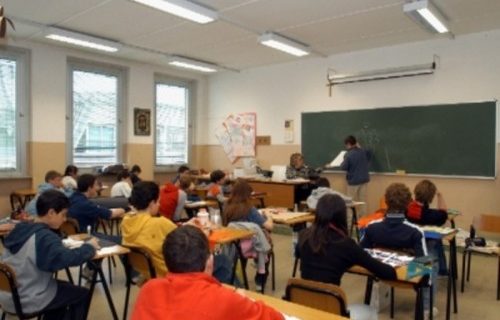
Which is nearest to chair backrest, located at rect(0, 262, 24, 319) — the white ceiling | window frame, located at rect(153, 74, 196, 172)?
the white ceiling

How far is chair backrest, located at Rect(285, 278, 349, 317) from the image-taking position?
6.96ft

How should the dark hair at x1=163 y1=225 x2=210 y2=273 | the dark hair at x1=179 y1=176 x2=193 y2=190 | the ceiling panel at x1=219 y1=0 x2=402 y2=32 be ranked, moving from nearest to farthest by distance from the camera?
the dark hair at x1=163 y1=225 x2=210 y2=273, the ceiling panel at x1=219 y1=0 x2=402 y2=32, the dark hair at x1=179 y1=176 x2=193 y2=190

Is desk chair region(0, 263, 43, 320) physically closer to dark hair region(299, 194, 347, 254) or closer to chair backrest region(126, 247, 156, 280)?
chair backrest region(126, 247, 156, 280)

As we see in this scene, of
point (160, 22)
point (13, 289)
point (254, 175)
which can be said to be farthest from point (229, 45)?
point (13, 289)

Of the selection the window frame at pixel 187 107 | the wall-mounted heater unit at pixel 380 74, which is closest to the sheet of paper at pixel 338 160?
the wall-mounted heater unit at pixel 380 74

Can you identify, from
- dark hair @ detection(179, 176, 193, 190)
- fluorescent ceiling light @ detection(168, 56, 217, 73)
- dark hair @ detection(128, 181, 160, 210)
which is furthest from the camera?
fluorescent ceiling light @ detection(168, 56, 217, 73)

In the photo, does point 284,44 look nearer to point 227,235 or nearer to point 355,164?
point 355,164

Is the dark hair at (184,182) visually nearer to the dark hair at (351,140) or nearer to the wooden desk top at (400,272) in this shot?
the dark hair at (351,140)

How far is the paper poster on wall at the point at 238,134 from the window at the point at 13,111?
4.28m

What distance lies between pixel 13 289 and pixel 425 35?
6.79 metres

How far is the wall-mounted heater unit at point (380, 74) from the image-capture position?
7.24 meters

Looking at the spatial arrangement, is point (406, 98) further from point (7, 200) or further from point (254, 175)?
point (7, 200)

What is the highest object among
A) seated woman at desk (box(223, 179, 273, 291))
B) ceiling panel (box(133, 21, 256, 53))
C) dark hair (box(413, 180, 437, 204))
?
ceiling panel (box(133, 21, 256, 53))

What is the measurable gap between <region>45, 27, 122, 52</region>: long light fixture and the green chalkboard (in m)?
4.09
